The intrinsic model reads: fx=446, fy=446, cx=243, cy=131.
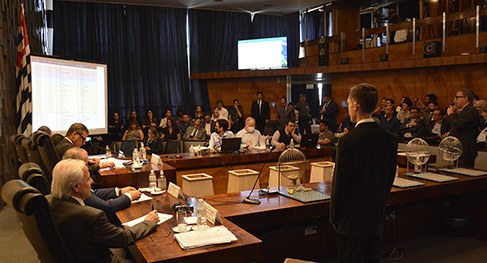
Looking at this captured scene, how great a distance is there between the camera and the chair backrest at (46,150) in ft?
11.2

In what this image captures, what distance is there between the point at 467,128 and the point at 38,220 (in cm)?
418

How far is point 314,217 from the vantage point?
3.14 meters

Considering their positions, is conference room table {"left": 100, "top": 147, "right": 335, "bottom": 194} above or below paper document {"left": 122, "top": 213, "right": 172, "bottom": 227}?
below

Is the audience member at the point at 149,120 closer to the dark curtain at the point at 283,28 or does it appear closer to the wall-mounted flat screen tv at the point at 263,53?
the wall-mounted flat screen tv at the point at 263,53

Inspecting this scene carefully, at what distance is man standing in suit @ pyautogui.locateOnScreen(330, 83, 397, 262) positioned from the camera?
2287mm

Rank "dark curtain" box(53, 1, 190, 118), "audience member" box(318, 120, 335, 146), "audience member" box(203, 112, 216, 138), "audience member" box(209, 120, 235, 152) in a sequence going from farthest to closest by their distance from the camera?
"dark curtain" box(53, 1, 190, 118) → "audience member" box(203, 112, 216, 138) → "audience member" box(318, 120, 335, 146) → "audience member" box(209, 120, 235, 152)

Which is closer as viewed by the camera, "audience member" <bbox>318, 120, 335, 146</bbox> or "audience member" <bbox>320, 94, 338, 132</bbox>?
"audience member" <bbox>318, 120, 335, 146</bbox>

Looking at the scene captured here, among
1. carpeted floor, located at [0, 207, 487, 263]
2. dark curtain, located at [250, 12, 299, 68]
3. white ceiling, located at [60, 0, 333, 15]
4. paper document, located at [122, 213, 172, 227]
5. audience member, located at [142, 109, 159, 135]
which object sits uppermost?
white ceiling, located at [60, 0, 333, 15]

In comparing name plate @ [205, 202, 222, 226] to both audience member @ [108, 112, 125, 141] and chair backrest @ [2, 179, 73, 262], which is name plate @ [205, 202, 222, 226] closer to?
chair backrest @ [2, 179, 73, 262]

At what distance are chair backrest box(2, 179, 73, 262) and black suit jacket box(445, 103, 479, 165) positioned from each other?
4024 millimetres

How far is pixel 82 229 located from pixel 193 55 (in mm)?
10473

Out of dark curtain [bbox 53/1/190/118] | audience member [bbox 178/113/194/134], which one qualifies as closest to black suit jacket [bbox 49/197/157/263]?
audience member [bbox 178/113/194/134]

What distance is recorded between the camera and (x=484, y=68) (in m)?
7.62

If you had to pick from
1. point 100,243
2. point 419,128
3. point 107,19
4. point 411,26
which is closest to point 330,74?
point 411,26
